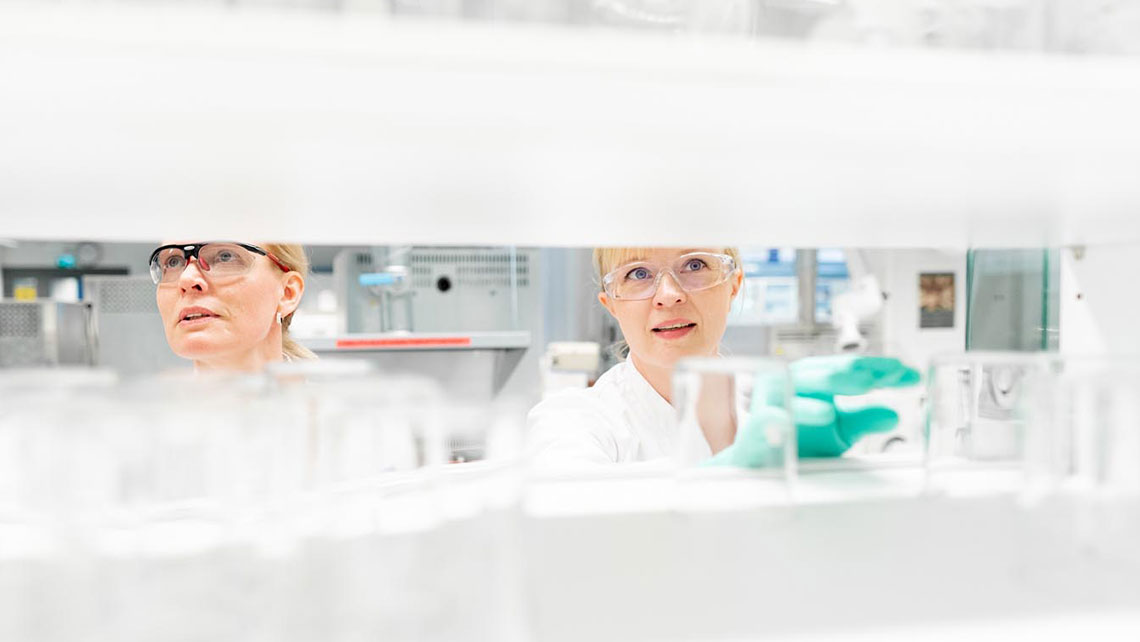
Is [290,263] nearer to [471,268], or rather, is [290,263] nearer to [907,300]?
[471,268]

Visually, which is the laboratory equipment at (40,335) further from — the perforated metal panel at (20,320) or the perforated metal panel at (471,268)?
the perforated metal panel at (471,268)

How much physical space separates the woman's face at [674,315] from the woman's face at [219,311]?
0.87 metres

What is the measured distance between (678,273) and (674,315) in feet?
0.36

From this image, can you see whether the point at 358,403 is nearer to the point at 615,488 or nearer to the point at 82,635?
the point at 82,635

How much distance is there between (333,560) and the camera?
1.57 feet

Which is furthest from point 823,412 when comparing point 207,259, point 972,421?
point 207,259

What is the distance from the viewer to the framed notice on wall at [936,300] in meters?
3.23

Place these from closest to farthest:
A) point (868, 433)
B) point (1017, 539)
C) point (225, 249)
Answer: point (1017, 539)
point (868, 433)
point (225, 249)

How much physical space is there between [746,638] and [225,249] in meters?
1.44

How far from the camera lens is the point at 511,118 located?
1.26 feet

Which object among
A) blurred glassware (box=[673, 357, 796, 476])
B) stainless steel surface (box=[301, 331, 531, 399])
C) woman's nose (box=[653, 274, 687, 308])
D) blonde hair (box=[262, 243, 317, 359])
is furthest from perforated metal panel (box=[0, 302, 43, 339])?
blurred glassware (box=[673, 357, 796, 476])

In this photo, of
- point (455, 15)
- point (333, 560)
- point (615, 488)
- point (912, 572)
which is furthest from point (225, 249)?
point (912, 572)

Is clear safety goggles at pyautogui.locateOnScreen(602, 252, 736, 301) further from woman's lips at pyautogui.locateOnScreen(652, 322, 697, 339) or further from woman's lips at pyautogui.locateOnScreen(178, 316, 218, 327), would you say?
woman's lips at pyautogui.locateOnScreen(178, 316, 218, 327)

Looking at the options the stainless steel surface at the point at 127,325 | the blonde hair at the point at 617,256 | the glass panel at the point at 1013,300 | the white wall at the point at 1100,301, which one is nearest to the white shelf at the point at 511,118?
the white wall at the point at 1100,301
